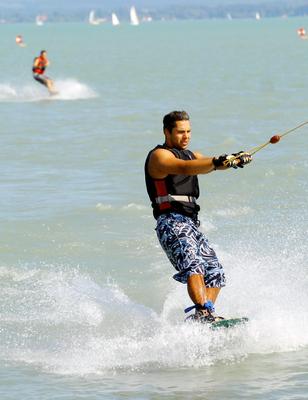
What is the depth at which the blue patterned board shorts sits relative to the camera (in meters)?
8.23

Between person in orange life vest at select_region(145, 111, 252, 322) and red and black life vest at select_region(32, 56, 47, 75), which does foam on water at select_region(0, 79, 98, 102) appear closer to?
red and black life vest at select_region(32, 56, 47, 75)

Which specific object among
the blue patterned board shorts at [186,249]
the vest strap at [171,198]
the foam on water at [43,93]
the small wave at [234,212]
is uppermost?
the foam on water at [43,93]

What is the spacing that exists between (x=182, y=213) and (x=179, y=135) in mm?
576

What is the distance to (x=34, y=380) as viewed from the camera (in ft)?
25.6

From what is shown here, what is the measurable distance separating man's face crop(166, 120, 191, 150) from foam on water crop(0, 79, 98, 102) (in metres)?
28.9

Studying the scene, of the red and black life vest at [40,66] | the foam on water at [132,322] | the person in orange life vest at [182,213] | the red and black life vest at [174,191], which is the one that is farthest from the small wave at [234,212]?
the red and black life vest at [40,66]

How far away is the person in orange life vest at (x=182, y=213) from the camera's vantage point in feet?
26.5

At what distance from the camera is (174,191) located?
8.25 metres

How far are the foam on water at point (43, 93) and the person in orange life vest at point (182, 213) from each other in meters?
28.8

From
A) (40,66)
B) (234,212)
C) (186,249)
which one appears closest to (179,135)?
(186,249)

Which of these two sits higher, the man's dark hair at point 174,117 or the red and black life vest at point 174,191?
the man's dark hair at point 174,117

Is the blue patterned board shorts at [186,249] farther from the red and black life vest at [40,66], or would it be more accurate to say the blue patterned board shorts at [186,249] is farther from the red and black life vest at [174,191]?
the red and black life vest at [40,66]

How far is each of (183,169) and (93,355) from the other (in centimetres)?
147

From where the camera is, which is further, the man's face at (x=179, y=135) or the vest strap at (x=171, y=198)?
the vest strap at (x=171, y=198)
